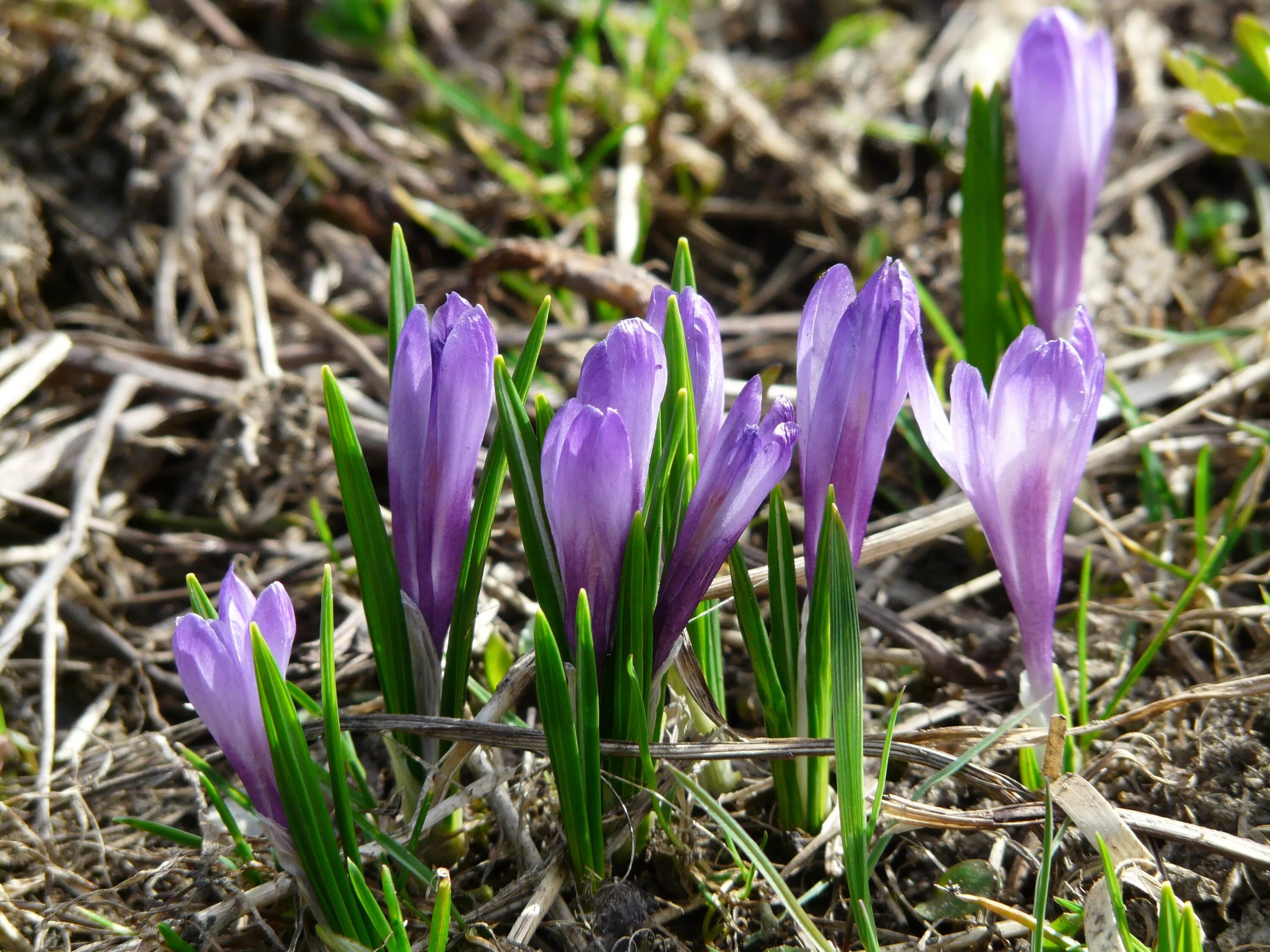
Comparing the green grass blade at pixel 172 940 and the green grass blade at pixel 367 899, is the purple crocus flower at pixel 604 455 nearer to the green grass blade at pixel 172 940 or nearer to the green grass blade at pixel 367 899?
the green grass blade at pixel 367 899

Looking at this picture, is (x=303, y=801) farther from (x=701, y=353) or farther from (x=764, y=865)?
(x=701, y=353)

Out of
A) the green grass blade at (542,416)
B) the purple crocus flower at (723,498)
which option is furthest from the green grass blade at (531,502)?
the purple crocus flower at (723,498)

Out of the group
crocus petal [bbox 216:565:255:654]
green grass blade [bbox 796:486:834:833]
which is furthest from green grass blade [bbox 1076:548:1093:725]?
crocus petal [bbox 216:565:255:654]

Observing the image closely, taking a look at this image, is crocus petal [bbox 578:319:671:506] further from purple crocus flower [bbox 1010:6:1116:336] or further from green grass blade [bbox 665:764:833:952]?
purple crocus flower [bbox 1010:6:1116:336]

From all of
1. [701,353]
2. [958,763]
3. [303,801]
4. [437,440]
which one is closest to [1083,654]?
[958,763]

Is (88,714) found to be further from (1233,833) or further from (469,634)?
(1233,833)
